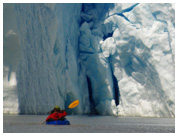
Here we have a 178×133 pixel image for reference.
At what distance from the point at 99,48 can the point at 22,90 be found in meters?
8.06

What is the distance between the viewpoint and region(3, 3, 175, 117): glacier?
14242 mm

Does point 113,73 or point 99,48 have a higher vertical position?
point 99,48

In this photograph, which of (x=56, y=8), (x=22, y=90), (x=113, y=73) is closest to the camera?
(x=22, y=90)

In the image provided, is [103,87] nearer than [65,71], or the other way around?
[65,71]

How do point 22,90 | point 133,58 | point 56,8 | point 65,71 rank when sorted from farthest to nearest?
point 133,58, point 65,71, point 56,8, point 22,90

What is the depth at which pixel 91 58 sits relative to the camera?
20750 mm

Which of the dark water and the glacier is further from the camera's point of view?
the glacier

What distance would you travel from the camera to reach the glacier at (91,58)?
14.2 m

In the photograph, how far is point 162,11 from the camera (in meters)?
Answer: 19.0

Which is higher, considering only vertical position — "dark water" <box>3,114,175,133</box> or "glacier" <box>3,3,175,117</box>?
"glacier" <box>3,3,175,117</box>

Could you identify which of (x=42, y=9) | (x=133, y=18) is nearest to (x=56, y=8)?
(x=42, y=9)

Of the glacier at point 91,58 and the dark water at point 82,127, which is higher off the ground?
the glacier at point 91,58

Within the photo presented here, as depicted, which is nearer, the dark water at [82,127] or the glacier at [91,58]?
the dark water at [82,127]

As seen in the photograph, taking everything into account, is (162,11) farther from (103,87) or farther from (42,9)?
(42,9)
